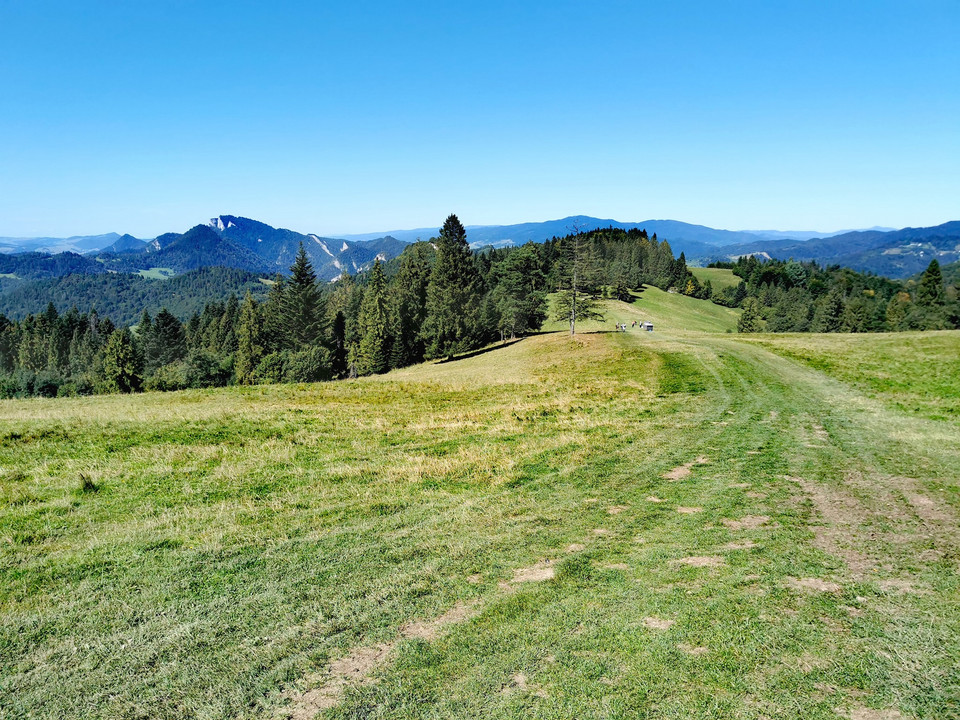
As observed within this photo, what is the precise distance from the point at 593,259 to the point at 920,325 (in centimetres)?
8965

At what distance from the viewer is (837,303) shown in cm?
12244

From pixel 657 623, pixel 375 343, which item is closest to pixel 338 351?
pixel 375 343

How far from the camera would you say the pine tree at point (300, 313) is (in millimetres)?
76750

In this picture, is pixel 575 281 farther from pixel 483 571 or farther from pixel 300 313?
Answer: pixel 483 571

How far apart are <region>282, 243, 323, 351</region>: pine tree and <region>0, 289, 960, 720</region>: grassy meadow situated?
57583mm

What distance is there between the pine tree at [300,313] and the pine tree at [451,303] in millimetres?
18083

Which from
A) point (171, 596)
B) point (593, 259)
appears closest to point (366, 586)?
point (171, 596)

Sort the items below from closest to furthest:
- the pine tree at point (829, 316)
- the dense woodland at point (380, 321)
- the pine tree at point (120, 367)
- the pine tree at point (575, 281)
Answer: the pine tree at point (575, 281) → the dense woodland at point (380, 321) → the pine tree at point (120, 367) → the pine tree at point (829, 316)

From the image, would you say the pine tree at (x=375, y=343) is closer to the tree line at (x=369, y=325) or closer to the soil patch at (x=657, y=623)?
the tree line at (x=369, y=325)

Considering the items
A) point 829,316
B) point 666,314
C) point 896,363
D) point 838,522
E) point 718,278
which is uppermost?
point 718,278

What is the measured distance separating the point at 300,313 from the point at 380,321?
12.9 m

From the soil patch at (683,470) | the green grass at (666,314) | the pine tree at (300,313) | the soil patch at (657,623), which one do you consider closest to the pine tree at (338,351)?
the pine tree at (300,313)

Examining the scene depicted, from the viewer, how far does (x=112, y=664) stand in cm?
681

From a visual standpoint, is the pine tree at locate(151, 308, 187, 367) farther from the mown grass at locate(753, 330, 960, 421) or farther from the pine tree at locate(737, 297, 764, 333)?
the pine tree at locate(737, 297, 764, 333)
